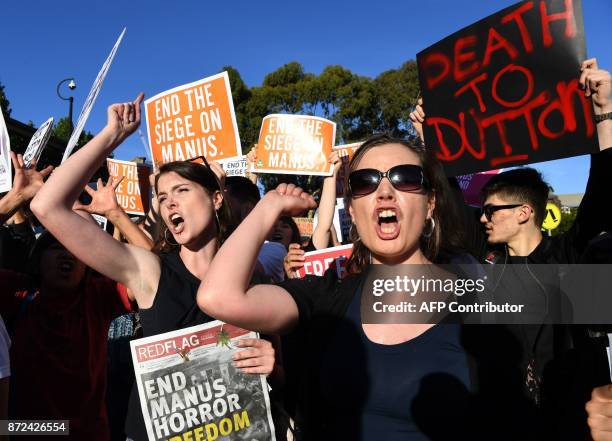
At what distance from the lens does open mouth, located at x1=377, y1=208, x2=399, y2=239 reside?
68.4 inches

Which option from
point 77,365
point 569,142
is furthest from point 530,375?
point 77,365

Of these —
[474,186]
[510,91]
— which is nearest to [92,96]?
[510,91]

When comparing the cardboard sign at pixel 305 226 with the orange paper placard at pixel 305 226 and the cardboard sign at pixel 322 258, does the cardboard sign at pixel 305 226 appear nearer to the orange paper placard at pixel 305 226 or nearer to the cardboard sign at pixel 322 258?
the orange paper placard at pixel 305 226

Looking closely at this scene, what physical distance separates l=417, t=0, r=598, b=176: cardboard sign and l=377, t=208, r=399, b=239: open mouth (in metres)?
1.11

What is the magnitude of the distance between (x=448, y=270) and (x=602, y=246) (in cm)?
64

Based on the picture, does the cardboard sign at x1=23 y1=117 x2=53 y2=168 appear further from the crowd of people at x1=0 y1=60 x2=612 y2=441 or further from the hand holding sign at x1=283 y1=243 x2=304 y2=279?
the hand holding sign at x1=283 y1=243 x2=304 y2=279

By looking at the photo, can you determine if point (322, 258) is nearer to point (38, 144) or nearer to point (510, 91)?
A: point (510, 91)

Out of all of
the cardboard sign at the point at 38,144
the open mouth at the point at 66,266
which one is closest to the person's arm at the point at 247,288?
the open mouth at the point at 66,266

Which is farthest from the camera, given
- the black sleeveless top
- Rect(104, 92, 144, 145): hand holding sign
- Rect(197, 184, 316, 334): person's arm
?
Rect(104, 92, 144, 145): hand holding sign

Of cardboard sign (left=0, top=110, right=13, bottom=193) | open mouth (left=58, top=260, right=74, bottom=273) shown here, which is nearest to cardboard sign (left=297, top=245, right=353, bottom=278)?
open mouth (left=58, top=260, right=74, bottom=273)

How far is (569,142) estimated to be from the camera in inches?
93.4

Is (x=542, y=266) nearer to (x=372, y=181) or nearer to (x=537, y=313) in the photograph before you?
(x=537, y=313)

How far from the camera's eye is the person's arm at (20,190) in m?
2.83

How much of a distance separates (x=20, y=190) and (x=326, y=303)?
2.15 metres
